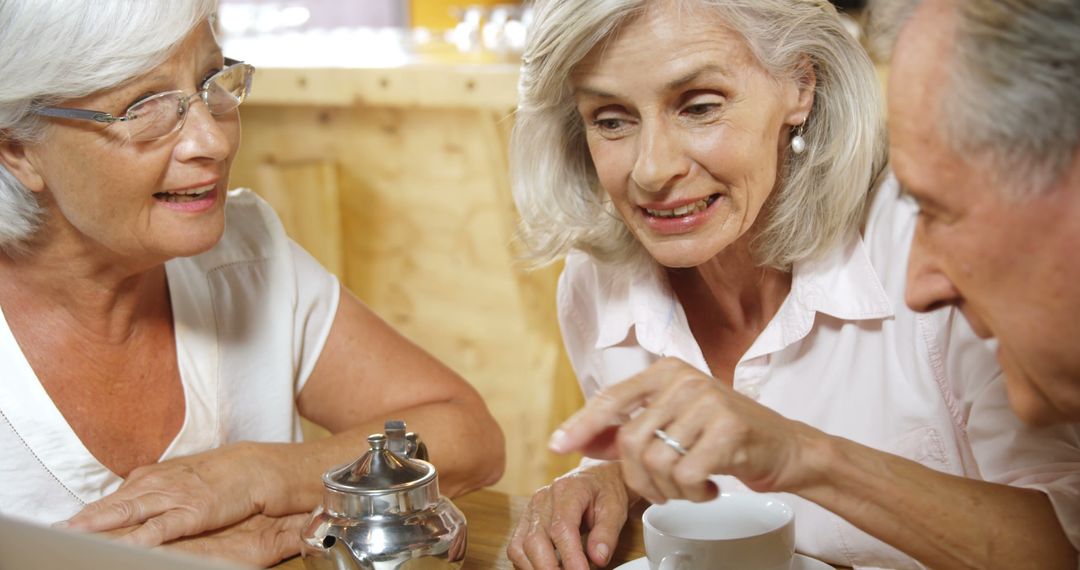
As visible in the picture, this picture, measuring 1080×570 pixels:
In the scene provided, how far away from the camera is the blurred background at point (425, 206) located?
2.89m

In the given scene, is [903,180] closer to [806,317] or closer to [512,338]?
[806,317]

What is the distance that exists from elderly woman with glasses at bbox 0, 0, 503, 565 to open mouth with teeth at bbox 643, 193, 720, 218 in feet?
1.34

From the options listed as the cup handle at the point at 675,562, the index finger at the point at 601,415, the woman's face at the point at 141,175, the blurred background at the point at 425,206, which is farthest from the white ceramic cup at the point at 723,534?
the blurred background at the point at 425,206

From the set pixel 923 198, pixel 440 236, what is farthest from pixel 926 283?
pixel 440 236

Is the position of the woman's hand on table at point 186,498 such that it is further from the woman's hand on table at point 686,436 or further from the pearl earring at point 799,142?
the pearl earring at point 799,142

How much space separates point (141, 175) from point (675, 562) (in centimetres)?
81

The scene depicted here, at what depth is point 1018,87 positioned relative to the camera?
0.85 m

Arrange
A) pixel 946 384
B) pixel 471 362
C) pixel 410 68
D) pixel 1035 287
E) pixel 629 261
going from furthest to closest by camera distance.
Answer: pixel 471 362
pixel 410 68
pixel 629 261
pixel 946 384
pixel 1035 287

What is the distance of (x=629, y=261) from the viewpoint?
170cm

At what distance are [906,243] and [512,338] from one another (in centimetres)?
164

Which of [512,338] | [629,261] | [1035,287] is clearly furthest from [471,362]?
[1035,287]

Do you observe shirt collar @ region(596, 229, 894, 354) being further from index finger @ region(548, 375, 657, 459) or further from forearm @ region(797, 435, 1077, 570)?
index finger @ region(548, 375, 657, 459)

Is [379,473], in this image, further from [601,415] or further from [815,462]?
[815,462]

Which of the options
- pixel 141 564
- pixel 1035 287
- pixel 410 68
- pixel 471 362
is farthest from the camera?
pixel 471 362
